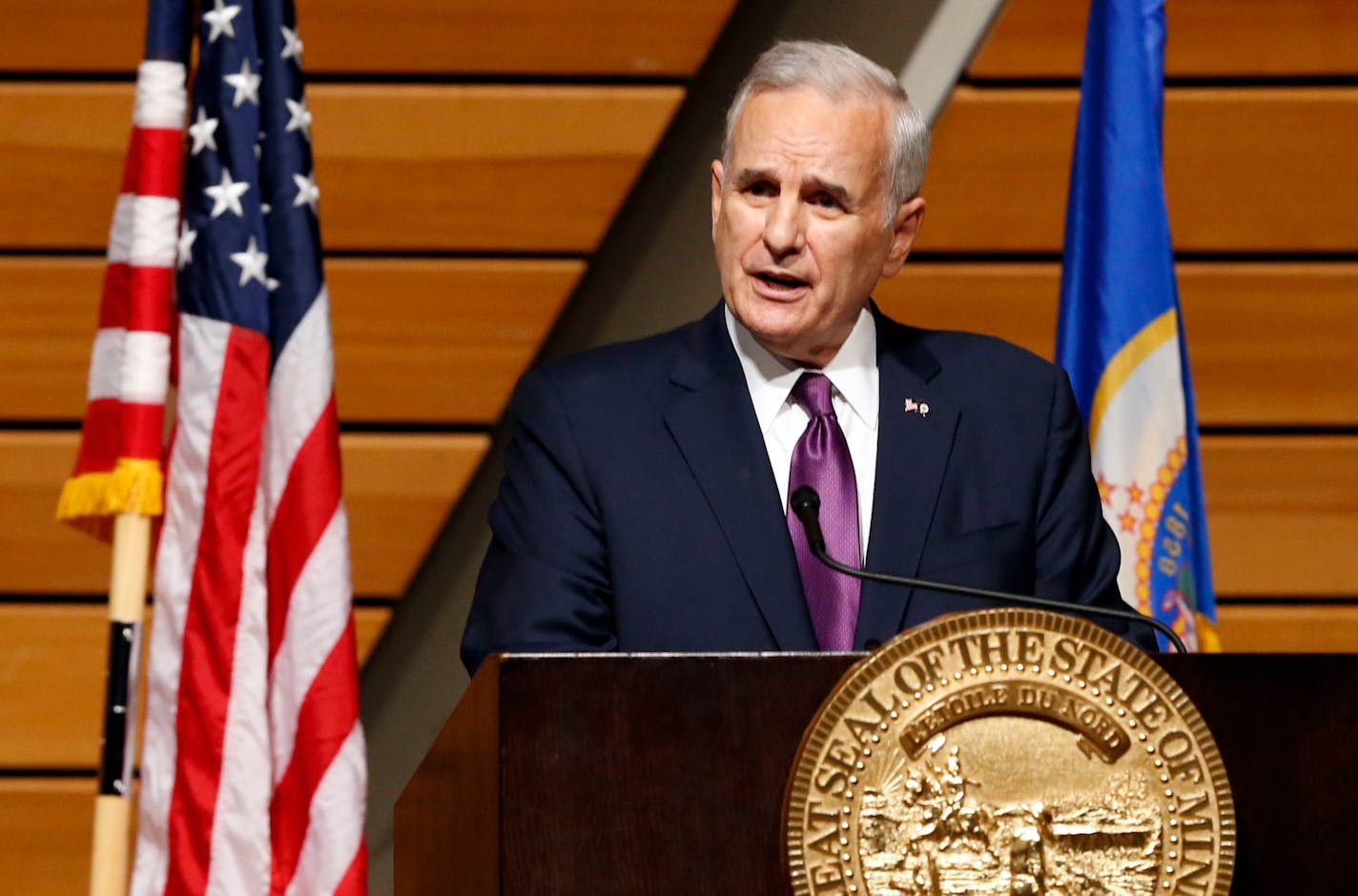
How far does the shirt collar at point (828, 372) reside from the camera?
219cm

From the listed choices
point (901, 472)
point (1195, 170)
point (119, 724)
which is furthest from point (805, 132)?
point (1195, 170)

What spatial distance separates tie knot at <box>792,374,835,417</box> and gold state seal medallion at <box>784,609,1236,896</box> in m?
0.72

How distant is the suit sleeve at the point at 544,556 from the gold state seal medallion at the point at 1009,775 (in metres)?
0.54

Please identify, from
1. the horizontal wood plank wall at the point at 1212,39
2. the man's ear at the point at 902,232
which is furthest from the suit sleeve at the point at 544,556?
the horizontal wood plank wall at the point at 1212,39

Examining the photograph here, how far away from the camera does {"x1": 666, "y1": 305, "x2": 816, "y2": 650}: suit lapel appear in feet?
6.31

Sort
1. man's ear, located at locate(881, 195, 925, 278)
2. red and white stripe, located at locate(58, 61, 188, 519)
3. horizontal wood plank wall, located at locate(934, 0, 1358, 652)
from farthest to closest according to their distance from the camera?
horizontal wood plank wall, located at locate(934, 0, 1358, 652), red and white stripe, located at locate(58, 61, 188, 519), man's ear, located at locate(881, 195, 925, 278)

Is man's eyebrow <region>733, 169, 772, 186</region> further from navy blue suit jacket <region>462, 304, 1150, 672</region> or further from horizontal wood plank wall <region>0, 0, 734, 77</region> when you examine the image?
horizontal wood plank wall <region>0, 0, 734, 77</region>

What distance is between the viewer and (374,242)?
361 centimetres

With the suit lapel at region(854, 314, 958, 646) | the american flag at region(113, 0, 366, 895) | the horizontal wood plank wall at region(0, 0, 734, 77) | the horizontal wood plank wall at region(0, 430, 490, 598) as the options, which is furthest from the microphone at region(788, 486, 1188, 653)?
the horizontal wood plank wall at region(0, 0, 734, 77)

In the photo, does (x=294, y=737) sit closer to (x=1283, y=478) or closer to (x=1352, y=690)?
(x=1352, y=690)

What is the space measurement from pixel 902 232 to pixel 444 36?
5.13 ft

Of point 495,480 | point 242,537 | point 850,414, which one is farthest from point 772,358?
point 495,480

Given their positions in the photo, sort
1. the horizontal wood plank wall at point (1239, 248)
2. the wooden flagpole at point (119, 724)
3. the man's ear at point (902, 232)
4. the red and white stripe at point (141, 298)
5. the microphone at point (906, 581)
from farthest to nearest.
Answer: the horizontal wood plank wall at point (1239, 248) → the red and white stripe at point (141, 298) → the wooden flagpole at point (119, 724) → the man's ear at point (902, 232) → the microphone at point (906, 581)

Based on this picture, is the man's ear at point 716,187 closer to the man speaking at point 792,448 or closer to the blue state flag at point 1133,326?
the man speaking at point 792,448
